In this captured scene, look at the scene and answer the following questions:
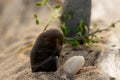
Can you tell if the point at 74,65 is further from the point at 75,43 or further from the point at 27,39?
the point at 27,39

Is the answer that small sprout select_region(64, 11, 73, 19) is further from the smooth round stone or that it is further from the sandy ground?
the smooth round stone

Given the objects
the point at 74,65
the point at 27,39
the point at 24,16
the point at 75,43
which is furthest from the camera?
the point at 24,16

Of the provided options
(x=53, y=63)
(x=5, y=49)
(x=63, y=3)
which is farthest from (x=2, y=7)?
(x=53, y=63)

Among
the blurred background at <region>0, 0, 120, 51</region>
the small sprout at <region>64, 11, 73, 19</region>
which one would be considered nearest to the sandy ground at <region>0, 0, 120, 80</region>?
the blurred background at <region>0, 0, 120, 51</region>

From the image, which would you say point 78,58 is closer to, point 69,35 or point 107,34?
point 69,35

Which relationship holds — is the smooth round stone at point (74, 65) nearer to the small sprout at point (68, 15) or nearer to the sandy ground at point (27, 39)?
the sandy ground at point (27, 39)

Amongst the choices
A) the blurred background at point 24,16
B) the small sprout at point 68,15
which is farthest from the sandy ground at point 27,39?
the small sprout at point 68,15

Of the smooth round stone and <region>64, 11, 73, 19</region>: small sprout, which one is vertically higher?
<region>64, 11, 73, 19</region>: small sprout

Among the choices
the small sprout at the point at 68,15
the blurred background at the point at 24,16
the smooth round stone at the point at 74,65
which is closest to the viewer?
the smooth round stone at the point at 74,65

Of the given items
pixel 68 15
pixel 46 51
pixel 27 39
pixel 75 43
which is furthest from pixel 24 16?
pixel 46 51
